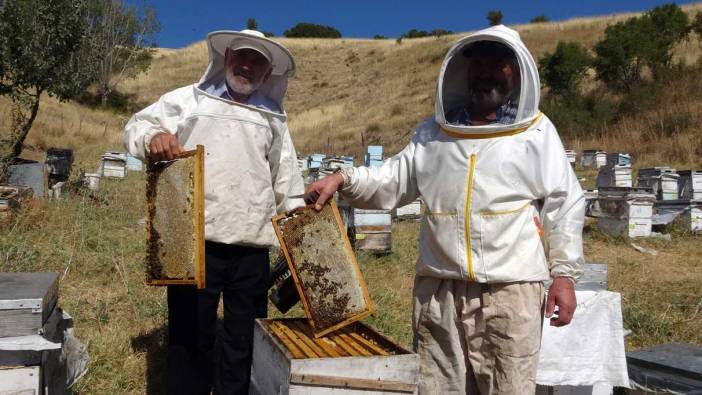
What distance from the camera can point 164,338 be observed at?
Result: 4.03 meters

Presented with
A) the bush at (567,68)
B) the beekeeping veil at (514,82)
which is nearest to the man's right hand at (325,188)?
the beekeeping veil at (514,82)

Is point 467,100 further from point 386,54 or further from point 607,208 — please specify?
point 386,54

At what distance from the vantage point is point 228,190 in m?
2.77

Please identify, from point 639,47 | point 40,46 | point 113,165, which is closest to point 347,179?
point 113,165

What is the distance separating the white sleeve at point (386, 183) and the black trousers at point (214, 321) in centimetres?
69

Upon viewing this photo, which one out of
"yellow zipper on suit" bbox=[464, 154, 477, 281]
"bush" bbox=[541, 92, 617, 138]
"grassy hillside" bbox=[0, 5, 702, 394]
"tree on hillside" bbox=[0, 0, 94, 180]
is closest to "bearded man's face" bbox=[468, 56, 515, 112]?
"yellow zipper on suit" bbox=[464, 154, 477, 281]

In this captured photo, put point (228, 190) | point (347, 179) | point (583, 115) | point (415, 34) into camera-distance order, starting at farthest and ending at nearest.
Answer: point (415, 34), point (583, 115), point (228, 190), point (347, 179)

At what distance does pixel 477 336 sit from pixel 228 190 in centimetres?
131

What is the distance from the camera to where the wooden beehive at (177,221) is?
2453 millimetres

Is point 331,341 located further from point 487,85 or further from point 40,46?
point 40,46

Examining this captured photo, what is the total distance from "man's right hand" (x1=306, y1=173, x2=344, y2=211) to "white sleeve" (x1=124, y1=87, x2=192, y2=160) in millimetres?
829

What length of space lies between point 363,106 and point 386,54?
12.2m

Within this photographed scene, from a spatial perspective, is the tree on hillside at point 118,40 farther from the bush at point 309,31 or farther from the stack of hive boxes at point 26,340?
the bush at point 309,31

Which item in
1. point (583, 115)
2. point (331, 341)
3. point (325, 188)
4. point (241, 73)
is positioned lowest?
point (331, 341)
